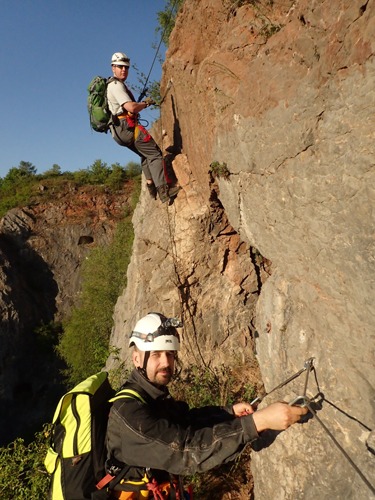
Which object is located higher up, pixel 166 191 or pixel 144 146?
pixel 144 146

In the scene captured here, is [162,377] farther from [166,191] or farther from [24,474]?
[166,191]

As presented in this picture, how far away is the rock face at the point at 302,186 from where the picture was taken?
9.64ft

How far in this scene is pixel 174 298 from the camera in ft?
25.0

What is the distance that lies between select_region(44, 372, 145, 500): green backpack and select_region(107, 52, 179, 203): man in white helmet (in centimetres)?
518

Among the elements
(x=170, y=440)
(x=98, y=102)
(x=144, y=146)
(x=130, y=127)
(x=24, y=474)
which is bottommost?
(x=24, y=474)

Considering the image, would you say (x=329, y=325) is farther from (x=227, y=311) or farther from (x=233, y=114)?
(x=227, y=311)

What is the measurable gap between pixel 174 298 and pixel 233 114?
4031 mm

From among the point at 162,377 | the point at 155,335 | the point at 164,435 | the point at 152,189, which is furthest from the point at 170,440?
the point at 152,189

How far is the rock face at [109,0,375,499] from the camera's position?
2939mm

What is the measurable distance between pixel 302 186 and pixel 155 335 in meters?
1.87

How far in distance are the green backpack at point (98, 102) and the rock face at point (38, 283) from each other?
19132 millimetres

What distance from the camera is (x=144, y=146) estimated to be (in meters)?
7.16

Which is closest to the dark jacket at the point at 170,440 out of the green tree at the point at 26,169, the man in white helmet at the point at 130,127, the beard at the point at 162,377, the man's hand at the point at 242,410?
the beard at the point at 162,377

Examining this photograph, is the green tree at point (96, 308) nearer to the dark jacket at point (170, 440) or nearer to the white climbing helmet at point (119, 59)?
the white climbing helmet at point (119, 59)
